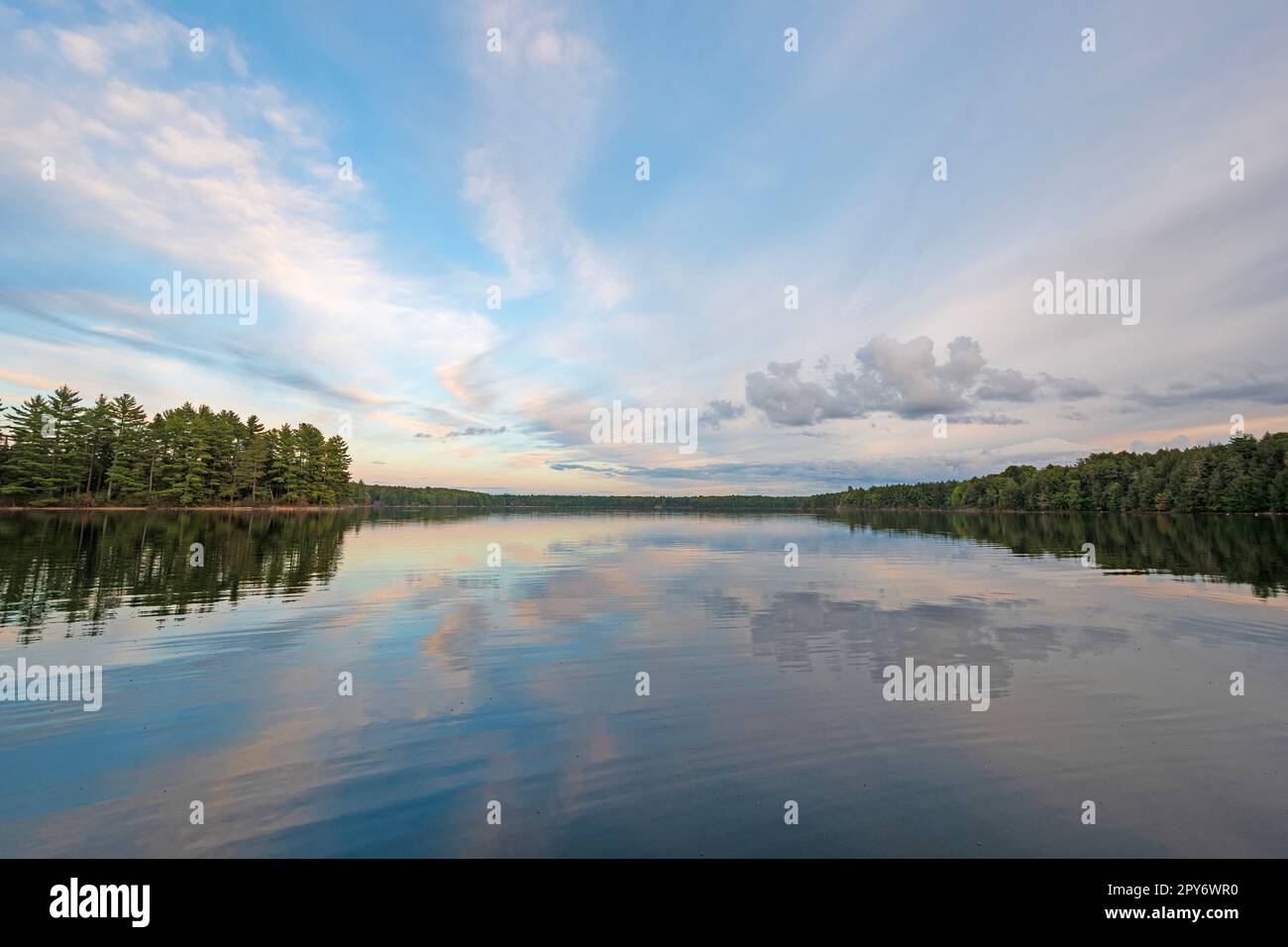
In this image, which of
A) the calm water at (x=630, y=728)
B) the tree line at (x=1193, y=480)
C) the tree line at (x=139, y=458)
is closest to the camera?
the calm water at (x=630, y=728)

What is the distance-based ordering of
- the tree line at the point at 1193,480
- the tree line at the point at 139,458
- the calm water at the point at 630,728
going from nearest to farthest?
the calm water at the point at 630,728
the tree line at the point at 139,458
the tree line at the point at 1193,480

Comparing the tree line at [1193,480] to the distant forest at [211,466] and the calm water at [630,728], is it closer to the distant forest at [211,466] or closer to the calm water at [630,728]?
the distant forest at [211,466]

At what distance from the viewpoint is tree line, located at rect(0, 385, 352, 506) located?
94.3 meters

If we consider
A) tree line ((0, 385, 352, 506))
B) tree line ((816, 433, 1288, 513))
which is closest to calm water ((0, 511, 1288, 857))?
tree line ((0, 385, 352, 506))

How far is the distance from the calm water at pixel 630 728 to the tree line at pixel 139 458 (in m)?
98.9

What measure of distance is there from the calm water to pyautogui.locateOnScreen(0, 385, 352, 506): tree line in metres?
98.9

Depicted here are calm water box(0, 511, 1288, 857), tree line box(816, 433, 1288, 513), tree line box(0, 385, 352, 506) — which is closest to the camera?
calm water box(0, 511, 1288, 857)

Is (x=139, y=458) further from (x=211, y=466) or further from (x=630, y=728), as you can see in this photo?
(x=630, y=728)

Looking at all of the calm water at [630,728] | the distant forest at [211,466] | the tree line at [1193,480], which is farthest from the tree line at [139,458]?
the tree line at [1193,480]

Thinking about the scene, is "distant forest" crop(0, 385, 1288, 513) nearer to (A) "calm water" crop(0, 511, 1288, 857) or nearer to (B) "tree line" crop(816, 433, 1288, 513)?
(B) "tree line" crop(816, 433, 1288, 513)

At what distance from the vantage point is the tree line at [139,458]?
9431cm

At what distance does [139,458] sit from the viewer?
4126 inches

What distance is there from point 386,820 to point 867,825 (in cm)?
676
